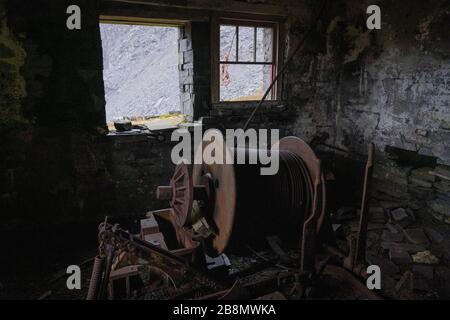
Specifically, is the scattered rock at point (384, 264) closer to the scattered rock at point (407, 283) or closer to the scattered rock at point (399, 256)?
the scattered rock at point (399, 256)

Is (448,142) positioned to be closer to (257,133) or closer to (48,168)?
(257,133)

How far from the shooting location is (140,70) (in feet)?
61.5

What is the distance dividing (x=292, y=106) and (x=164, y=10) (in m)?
2.62

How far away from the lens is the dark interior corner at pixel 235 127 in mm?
3848

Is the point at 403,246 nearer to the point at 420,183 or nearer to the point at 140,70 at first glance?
the point at 420,183

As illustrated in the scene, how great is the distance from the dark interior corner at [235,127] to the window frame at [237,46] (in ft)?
0.07

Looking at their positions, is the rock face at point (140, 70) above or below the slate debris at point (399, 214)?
above

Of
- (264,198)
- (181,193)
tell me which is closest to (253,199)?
(264,198)

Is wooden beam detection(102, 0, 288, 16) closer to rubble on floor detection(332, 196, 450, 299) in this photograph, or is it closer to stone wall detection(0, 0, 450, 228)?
stone wall detection(0, 0, 450, 228)

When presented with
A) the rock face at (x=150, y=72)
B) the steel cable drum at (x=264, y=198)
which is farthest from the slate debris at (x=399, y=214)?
the rock face at (x=150, y=72)

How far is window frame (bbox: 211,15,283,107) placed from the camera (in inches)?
199

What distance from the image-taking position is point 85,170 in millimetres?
4617

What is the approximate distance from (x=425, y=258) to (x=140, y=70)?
57.4 feet

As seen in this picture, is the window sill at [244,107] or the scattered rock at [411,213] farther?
the window sill at [244,107]
